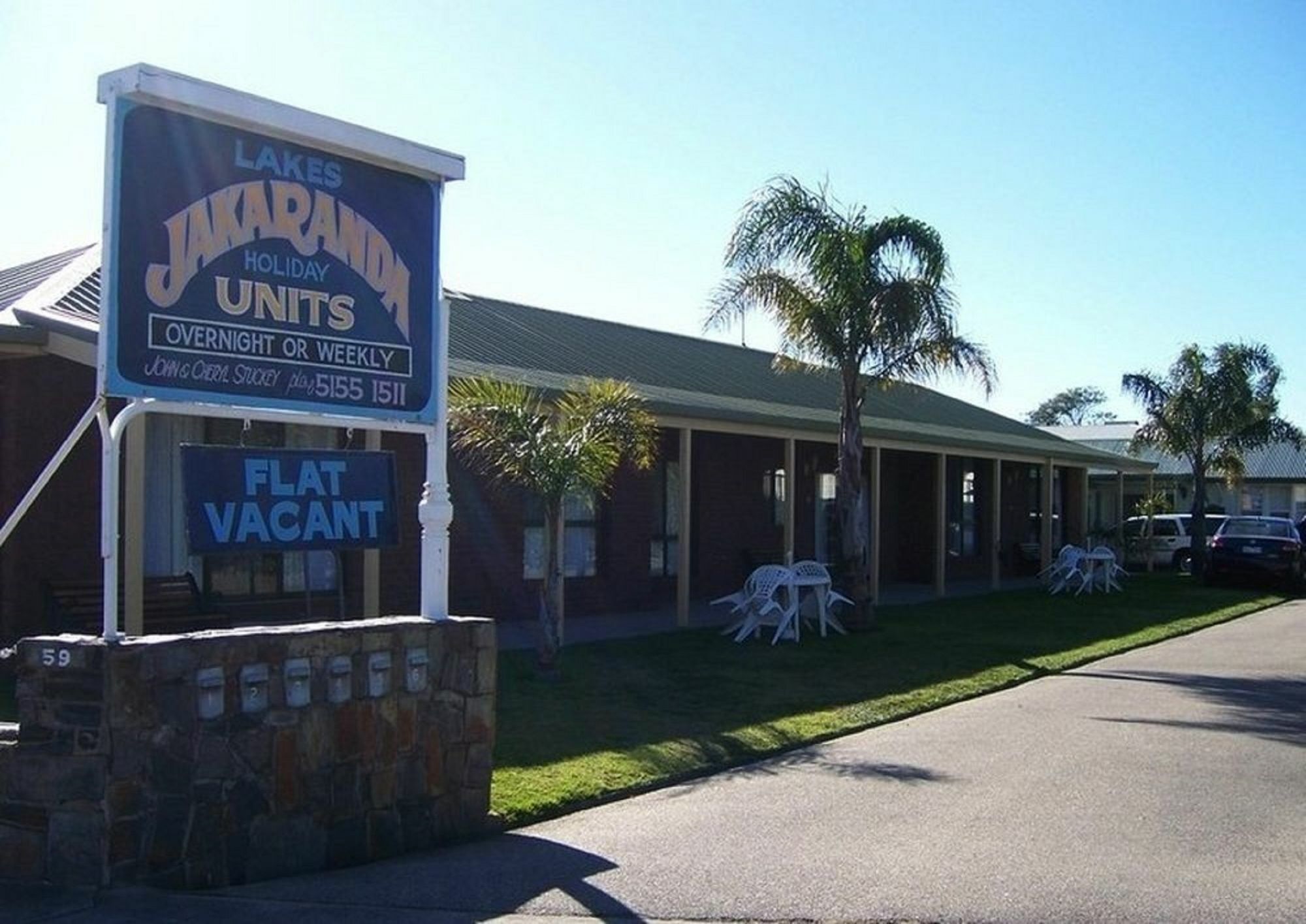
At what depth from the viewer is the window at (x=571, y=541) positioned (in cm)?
1745

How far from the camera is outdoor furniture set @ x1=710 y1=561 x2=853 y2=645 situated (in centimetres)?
1606

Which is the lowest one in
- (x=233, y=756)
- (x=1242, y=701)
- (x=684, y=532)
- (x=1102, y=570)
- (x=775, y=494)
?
(x=1242, y=701)

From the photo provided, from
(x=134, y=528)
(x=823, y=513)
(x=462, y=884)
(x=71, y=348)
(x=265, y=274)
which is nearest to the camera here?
(x=462, y=884)

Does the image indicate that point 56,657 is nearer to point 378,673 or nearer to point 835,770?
point 378,673

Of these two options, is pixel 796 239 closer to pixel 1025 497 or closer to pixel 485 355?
pixel 485 355

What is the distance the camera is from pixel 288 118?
23.3ft

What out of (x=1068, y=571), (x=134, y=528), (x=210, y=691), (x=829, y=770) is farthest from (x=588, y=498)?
(x=1068, y=571)

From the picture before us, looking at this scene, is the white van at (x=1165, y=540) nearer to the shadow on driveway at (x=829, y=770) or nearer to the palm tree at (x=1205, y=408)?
the palm tree at (x=1205, y=408)

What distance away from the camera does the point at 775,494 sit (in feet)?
75.5

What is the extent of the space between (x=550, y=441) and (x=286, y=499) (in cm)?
475

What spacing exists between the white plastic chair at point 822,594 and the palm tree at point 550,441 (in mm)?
4554

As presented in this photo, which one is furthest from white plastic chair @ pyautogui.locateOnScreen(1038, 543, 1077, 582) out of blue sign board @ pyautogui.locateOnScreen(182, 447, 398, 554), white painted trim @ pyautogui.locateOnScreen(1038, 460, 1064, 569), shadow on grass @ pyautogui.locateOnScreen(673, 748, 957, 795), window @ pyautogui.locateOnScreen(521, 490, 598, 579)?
blue sign board @ pyautogui.locateOnScreen(182, 447, 398, 554)

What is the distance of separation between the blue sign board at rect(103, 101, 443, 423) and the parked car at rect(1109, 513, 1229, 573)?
2908 centimetres

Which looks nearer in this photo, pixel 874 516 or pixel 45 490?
pixel 45 490
